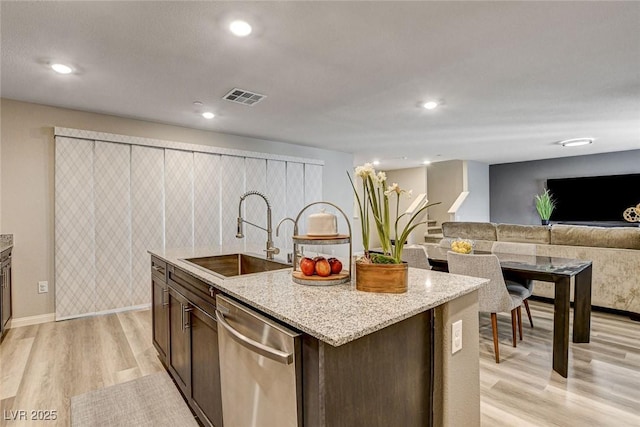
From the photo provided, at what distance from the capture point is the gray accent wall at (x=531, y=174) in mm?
6969

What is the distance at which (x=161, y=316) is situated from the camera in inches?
96.1

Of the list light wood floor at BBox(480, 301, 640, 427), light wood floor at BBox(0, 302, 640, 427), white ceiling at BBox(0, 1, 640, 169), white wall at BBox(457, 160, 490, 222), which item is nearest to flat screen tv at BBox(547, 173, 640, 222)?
white wall at BBox(457, 160, 490, 222)

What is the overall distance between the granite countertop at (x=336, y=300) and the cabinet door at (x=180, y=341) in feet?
1.10

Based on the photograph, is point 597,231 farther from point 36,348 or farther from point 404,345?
point 36,348

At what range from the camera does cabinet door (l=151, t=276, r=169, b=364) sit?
230 centimetres

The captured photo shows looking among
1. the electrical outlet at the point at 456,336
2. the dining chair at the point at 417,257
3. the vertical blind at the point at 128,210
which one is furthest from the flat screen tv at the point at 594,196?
the electrical outlet at the point at 456,336

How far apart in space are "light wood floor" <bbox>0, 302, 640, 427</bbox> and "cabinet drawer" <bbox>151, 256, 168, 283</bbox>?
75cm

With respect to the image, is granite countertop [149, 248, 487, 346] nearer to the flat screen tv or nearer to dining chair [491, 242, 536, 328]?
dining chair [491, 242, 536, 328]

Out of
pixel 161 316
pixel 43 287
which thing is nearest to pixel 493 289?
pixel 161 316

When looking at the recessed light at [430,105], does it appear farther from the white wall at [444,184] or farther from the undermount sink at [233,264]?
the white wall at [444,184]

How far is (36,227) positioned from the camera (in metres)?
3.53

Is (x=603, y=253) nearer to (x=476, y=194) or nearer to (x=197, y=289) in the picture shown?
(x=197, y=289)

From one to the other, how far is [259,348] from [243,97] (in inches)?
112

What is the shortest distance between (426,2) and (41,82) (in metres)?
3.30
